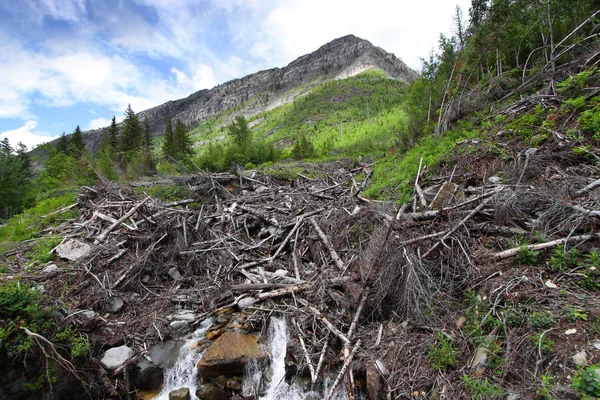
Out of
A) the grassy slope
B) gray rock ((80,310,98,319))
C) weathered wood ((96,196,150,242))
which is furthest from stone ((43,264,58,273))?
the grassy slope

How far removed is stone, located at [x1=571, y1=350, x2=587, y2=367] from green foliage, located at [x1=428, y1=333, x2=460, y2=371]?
1178 millimetres

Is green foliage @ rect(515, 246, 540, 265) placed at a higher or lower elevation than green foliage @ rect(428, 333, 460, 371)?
higher

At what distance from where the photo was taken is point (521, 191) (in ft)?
16.6

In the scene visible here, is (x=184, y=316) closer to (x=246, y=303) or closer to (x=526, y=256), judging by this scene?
(x=246, y=303)

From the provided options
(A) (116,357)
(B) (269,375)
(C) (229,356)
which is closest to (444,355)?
(B) (269,375)

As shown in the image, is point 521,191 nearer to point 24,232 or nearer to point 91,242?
point 91,242

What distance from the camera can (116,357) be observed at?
4.96 m

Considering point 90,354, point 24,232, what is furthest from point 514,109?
point 24,232

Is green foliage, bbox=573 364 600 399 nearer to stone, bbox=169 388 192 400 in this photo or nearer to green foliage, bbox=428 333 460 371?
green foliage, bbox=428 333 460 371

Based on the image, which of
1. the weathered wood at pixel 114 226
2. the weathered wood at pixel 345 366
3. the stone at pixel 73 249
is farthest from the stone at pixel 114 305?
the weathered wood at pixel 345 366

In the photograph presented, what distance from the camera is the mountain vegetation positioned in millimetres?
3424

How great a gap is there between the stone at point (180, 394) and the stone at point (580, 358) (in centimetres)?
541

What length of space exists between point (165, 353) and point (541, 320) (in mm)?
6194

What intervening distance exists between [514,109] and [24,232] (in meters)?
17.6
